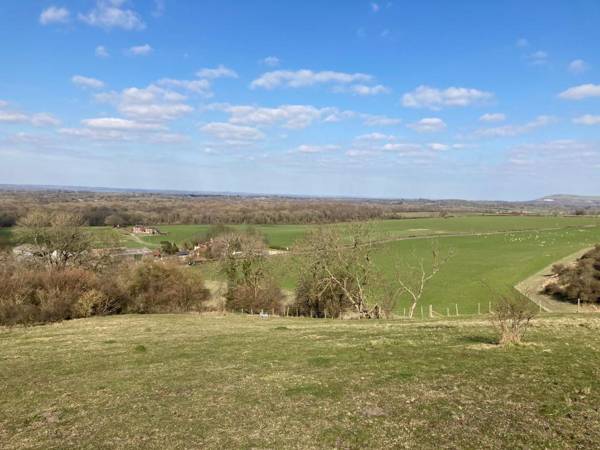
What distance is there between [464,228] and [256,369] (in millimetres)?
134522

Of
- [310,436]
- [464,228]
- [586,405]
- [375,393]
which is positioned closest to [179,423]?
[310,436]

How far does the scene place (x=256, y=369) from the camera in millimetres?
12570

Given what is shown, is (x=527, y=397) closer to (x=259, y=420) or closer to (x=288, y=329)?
(x=259, y=420)

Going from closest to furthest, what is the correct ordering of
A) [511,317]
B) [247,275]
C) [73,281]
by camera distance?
[511,317] < [73,281] < [247,275]

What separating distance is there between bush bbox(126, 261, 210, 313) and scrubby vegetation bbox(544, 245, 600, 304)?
37.2m

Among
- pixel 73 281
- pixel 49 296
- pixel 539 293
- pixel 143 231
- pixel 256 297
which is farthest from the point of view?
pixel 143 231

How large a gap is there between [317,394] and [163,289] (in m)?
33.2

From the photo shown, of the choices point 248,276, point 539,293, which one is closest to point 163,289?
point 248,276

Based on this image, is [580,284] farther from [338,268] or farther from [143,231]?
[143,231]

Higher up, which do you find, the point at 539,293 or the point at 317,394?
the point at 317,394

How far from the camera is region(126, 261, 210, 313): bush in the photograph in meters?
38.5

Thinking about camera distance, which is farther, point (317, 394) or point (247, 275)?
point (247, 275)

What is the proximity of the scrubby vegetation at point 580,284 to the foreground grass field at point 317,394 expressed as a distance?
3248 cm

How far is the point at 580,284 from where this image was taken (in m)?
44.2
